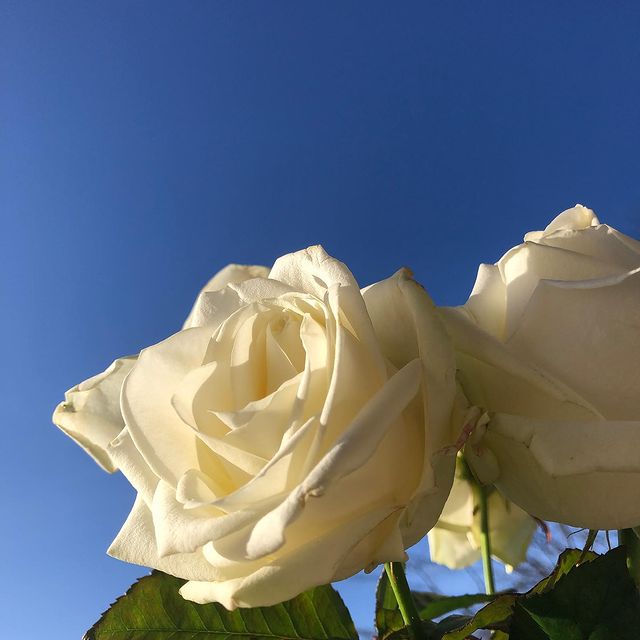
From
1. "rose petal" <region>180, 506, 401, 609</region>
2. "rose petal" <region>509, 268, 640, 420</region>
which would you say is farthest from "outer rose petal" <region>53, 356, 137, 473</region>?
"rose petal" <region>509, 268, 640, 420</region>

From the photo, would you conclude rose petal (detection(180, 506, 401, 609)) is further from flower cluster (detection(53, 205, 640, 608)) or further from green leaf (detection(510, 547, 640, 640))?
green leaf (detection(510, 547, 640, 640))

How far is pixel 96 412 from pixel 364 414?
0.60ft

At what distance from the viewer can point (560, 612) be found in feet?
1.03

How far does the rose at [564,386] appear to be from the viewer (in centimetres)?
28

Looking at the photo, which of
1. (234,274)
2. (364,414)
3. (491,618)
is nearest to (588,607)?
(491,618)

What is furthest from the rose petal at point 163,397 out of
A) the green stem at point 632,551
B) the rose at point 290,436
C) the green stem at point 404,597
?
the green stem at point 632,551

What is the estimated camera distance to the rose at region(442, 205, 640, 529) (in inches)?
11.1

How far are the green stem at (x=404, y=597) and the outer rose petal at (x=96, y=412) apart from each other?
16 cm

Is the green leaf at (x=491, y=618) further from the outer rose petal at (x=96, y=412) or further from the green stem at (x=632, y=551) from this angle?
the outer rose petal at (x=96, y=412)

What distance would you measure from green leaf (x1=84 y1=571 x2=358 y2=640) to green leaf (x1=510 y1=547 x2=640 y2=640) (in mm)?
118

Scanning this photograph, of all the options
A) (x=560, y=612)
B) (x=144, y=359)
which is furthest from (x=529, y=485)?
(x=144, y=359)

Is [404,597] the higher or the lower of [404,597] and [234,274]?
the lower

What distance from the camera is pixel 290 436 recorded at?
0.89 feet

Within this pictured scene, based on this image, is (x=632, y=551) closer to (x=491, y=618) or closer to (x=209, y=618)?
(x=491, y=618)
